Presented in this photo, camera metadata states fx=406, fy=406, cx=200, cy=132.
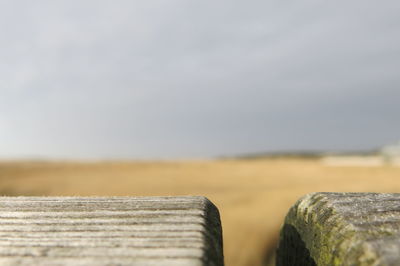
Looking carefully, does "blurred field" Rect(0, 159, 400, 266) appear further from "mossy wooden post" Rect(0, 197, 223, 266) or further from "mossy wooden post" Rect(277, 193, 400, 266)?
"mossy wooden post" Rect(277, 193, 400, 266)

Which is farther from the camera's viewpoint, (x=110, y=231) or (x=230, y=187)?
(x=230, y=187)

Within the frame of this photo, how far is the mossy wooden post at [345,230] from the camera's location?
28.6 inches

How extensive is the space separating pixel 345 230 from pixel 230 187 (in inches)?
410

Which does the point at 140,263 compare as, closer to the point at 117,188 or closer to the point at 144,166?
the point at 117,188

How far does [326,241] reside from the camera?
88 cm

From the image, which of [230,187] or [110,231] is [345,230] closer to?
[110,231]

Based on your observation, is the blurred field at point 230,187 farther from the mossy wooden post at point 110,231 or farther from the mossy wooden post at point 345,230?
the mossy wooden post at point 345,230

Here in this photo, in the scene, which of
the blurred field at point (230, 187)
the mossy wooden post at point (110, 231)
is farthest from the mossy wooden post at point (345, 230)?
the blurred field at point (230, 187)

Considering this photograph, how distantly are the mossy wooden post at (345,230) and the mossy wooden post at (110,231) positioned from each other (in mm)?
237

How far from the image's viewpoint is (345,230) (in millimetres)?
827

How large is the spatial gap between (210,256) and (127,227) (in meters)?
0.21

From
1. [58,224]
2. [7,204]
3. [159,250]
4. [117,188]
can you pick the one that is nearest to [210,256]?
[159,250]

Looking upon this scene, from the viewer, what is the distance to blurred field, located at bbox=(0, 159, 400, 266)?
17.3ft

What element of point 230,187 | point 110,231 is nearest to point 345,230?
point 110,231
